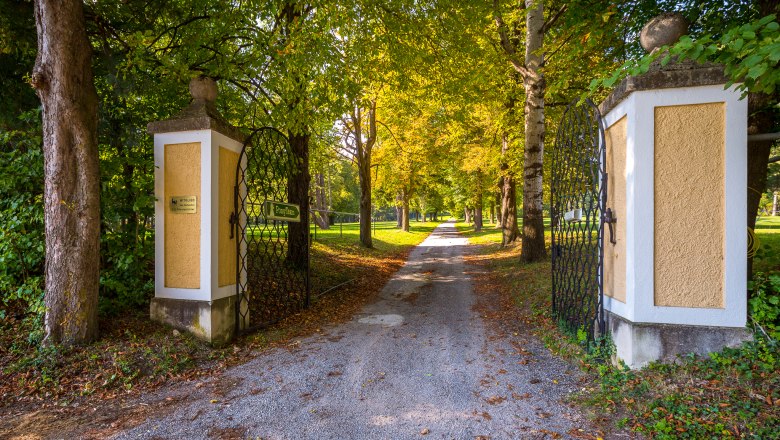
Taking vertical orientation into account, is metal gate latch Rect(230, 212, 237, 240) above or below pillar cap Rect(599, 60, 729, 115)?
below

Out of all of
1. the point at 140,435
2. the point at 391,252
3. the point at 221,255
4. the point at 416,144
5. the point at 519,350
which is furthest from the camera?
the point at 416,144

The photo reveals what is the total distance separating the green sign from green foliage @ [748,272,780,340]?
544 centimetres

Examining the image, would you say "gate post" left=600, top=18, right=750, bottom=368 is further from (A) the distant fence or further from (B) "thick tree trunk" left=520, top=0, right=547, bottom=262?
(A) the distant fence

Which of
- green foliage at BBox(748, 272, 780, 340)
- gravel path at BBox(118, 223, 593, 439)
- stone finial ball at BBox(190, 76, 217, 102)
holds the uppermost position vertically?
stone finial ball at BBox(190, 76, 217, 102)

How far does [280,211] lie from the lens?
590 centimetres

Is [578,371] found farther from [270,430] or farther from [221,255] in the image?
[221,255]

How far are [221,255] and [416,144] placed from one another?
16250 millimetres

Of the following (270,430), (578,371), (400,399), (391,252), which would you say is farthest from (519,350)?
(391,252)

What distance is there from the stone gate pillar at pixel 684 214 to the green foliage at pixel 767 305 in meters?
0.12

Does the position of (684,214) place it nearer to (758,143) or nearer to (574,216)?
(574,216)

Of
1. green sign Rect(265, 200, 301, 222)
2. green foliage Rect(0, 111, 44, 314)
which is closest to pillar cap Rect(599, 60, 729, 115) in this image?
green sign Rect(265, 200, 301, 222)

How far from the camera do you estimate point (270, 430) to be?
2918 millimetres

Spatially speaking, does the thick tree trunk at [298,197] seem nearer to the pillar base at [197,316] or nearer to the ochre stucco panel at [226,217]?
the ochre stucco panel at [226,217]

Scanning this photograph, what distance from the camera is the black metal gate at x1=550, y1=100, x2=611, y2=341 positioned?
4160 mm
